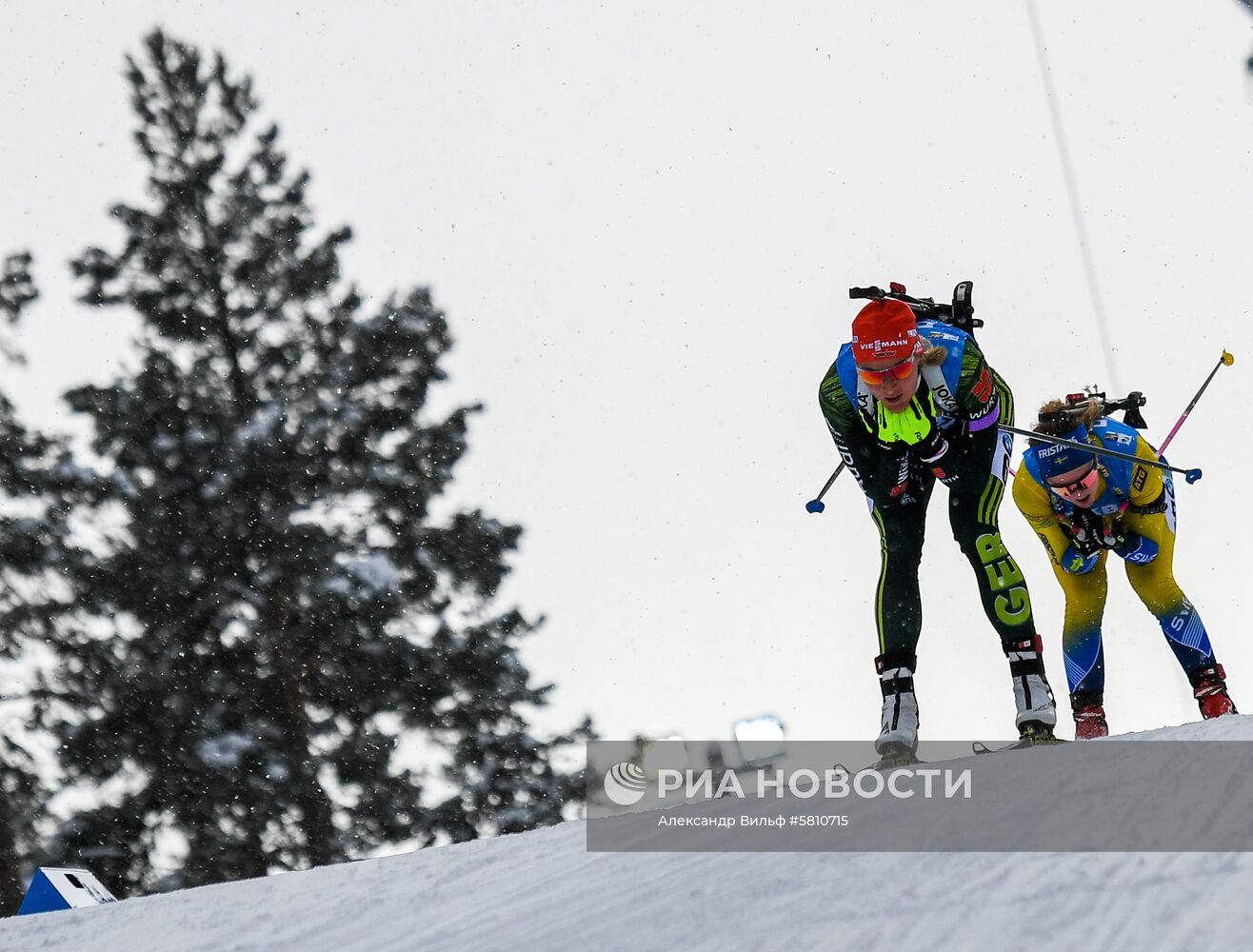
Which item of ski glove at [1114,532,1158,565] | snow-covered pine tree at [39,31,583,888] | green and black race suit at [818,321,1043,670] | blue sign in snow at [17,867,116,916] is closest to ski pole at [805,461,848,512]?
green and black race suit at [818,321,1043,670]

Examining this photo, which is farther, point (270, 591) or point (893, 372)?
point (270, 591)

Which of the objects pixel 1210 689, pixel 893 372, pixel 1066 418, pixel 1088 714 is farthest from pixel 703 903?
pixel 1088 714

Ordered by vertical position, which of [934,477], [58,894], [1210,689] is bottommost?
[58,894]

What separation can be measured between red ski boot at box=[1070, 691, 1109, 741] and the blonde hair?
1.35 meters

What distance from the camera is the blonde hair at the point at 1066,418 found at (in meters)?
5.46

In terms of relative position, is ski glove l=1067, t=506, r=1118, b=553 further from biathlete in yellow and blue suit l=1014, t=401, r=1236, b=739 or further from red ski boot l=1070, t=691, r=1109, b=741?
red ski boot l=1070, t=691, r=1109, b=741

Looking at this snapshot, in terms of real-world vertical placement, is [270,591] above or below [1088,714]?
above

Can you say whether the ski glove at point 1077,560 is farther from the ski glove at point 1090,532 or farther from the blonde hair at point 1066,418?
the blonde hair at point 1066,418

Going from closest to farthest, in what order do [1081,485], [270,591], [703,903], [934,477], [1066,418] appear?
[703,903], [934,477], [1066,418], [1081,485], [270,591]


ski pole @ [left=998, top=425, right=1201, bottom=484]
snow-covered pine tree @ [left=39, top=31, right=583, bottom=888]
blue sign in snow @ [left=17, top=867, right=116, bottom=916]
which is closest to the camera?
blue sign in snow @ [left=17, top=867, right=116, bottom=916]

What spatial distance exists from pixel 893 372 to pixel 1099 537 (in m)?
1.97

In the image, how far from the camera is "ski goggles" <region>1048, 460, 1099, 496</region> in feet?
18.3

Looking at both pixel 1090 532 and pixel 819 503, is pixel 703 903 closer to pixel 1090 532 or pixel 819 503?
pixel 819 503

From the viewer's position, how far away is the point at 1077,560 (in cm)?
608
